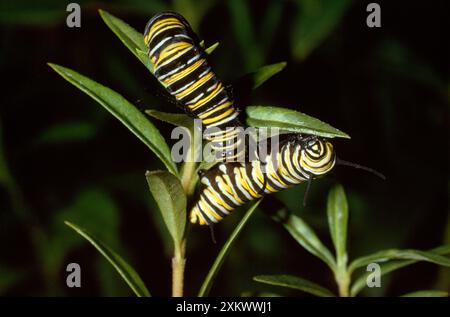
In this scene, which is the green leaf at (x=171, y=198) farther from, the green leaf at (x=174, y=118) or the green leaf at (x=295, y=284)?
the green leaf at (x=295, y=284)

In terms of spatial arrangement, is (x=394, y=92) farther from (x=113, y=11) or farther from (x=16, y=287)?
(x=16, y=287)

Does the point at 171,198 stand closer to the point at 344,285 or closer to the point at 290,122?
the point at 290,122

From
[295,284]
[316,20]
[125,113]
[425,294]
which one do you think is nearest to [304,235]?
[295,284]

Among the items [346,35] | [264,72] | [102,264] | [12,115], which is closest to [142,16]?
[12,115]

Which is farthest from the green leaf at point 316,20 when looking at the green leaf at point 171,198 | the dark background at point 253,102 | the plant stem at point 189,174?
the green leaf at point 171,198

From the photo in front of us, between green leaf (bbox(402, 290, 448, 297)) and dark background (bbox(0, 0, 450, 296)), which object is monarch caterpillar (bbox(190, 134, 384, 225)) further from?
dark background (bbox(0, 0, 450, 296))
